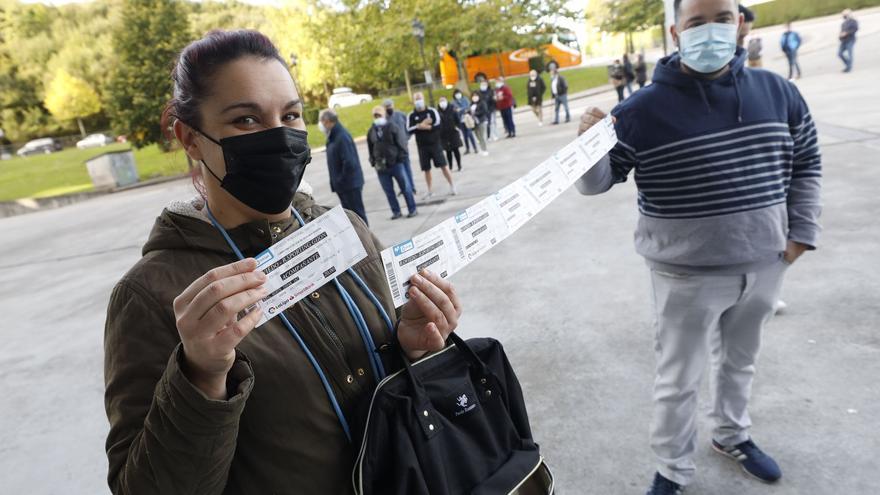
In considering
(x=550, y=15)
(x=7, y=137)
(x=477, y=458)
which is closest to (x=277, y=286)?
(x=477, y=458)

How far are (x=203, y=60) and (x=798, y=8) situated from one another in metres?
51.9

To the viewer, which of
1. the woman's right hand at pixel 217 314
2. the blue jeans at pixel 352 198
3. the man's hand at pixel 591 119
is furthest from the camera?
the blue jeans at pixel 352 198

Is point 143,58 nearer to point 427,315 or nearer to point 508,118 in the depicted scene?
point 508,118

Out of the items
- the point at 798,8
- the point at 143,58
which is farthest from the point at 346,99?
the point at 798,8

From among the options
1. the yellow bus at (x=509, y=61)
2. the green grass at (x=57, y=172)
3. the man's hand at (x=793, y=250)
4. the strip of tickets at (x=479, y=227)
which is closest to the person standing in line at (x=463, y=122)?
the green grass at (x=57, y=172)

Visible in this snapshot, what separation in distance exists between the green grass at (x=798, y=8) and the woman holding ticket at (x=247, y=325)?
140 feet

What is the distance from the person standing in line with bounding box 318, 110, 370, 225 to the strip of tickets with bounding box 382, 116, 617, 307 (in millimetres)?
6156

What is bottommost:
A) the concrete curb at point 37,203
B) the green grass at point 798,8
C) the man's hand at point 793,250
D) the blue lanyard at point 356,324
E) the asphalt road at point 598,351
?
the asphalt road at point 598,351

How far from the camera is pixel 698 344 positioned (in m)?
2.35

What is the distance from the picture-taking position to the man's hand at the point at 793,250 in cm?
224

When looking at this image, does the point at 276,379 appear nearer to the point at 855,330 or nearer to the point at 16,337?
the point at 855,330

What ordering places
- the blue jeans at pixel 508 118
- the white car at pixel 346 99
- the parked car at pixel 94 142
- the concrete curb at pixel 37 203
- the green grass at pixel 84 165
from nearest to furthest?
the blue jeans at pixel 508 118, the concrete curb at pixel 37 203, the green grass at pixel 84 165, the white car at pixel 346 99, the parked car at pixel 94 142

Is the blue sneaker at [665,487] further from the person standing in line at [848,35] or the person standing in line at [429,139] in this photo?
the person standing in line at [848,35]

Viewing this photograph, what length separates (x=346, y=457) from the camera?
49.7 inches
